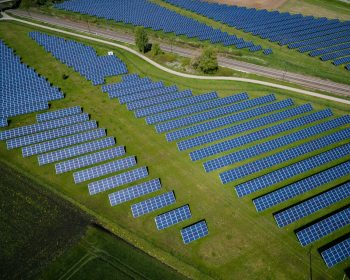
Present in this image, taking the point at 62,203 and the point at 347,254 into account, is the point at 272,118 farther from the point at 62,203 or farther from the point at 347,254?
the point at 62,203

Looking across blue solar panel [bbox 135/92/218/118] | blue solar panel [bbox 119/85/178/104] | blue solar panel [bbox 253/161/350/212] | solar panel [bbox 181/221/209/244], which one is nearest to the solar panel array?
blue solar panel [bbox 119/85/178/104]

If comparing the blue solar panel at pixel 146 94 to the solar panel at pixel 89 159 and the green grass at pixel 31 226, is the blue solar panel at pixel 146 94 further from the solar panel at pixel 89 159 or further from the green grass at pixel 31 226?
the green grass at pixel 31 226

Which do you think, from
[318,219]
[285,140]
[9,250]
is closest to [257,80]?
[285,140]

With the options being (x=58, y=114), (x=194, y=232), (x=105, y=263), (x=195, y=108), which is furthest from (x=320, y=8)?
(x=105, y=263)

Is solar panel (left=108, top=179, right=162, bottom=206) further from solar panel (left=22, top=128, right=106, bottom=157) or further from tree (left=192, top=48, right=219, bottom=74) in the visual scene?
tree (left=192, top=48, right=219, bottom=74)

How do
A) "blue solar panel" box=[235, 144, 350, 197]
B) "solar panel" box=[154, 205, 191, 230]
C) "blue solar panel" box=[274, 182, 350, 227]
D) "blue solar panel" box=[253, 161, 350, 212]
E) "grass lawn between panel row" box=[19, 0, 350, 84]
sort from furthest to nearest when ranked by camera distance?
"grass lawn between panel row" box=[19, 0, 350, 84] → "blue solar panel" box=[235, 144, 350, 197] → "blue solar panel" box=[253, 161, 350, 212] → "blue solar panel" box=[274, 182, 350, 227] → "solar panel" box=[154, 205, 191, 230]

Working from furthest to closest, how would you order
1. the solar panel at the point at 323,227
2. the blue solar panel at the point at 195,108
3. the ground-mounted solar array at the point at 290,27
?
the ground-mounted solar array at the point at 290,27 → the blue solar panel at the point at 195,108 → the solar panel at the point at 323,227

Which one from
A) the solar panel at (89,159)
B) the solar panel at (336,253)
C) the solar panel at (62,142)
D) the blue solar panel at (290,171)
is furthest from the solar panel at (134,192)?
the solar panel at (336,253)
